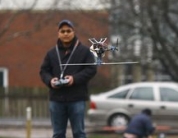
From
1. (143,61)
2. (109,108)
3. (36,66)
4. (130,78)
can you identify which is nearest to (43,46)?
(36,66)

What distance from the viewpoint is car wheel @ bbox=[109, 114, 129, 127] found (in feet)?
76.3

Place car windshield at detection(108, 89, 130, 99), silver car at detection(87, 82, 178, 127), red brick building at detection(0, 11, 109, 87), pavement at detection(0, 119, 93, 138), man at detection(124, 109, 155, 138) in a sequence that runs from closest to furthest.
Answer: man at detection(124, 109, 155, 138)
pavement at detection(0, 119, 93, 138)
silver car at detection(87, 82, 178, 127)
car windshield at detection(108, 89, 130, 99)
red brick building at detection(0, 11, 109, 87)

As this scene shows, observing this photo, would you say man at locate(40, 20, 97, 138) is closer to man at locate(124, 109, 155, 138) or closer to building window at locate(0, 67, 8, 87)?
man at locate(124, 109, 155, 138)

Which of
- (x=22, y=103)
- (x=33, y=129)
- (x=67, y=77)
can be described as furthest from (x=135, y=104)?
(x=67, y=77)

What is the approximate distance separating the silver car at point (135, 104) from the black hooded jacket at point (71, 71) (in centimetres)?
1421

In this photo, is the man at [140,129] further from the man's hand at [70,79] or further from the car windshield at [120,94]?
the man's hand at [70,79]

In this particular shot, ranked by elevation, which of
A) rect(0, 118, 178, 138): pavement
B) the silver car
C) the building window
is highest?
the building window

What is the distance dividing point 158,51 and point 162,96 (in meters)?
2.28

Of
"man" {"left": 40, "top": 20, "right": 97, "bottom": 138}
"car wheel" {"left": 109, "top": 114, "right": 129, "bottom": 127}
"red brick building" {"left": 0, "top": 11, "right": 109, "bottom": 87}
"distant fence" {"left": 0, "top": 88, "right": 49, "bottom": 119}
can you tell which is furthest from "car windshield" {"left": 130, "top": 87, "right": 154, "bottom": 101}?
"man" {"left": 40, "top": 20, "right": 97, "bottom": 138}

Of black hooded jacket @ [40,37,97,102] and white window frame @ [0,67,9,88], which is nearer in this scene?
black hooded jacket @ [40,37,97,102]

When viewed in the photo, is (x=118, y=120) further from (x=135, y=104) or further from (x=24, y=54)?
(x=24, y=54)

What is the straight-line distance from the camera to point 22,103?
97.6 ft

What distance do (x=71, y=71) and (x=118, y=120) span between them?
48.3ft

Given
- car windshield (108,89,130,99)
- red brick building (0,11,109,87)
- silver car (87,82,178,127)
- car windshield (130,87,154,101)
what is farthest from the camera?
red brick building (0,11,109,87)
